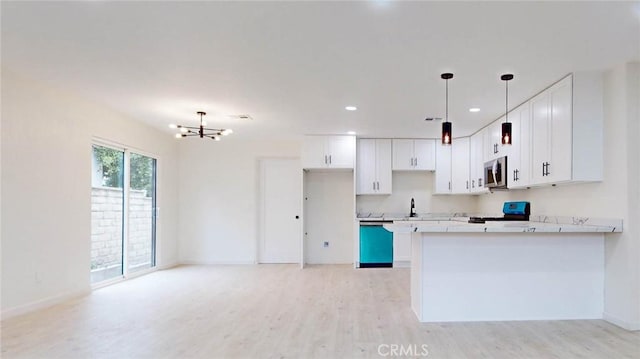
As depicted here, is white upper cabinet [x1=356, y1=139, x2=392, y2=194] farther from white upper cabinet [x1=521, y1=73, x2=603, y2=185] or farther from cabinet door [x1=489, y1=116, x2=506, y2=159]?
white upper cabinet [x1=521, y1=73, x2=603, y2=185]

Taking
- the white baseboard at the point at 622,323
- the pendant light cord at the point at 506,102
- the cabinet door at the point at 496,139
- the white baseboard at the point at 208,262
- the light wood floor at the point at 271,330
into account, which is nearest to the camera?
the light wood floor at the point at 271,330

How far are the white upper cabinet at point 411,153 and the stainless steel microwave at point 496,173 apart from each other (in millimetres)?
1320

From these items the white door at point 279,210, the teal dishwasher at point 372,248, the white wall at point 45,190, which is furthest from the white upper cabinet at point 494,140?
the white wall at point 45,190

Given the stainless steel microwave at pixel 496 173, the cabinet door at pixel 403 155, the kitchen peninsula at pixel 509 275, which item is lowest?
the kitchen peninsula at pixel 509 275

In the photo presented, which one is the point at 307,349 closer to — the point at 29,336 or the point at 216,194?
the point at 29,336

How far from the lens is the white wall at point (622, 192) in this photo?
3.35 meters

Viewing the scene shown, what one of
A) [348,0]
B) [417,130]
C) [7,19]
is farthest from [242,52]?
[417,130]

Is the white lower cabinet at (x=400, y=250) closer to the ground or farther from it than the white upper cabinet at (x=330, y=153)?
closer to the ground

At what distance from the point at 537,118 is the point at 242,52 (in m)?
3.19

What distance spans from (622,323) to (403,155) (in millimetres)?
4146

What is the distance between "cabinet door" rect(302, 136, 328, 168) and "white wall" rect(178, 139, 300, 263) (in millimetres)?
640

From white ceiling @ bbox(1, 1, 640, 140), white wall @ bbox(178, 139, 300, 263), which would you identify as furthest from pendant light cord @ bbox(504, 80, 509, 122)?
white wall @ bbox(178, 139, 300, 263)

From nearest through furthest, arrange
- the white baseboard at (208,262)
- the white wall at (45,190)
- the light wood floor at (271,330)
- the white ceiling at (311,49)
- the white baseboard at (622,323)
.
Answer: the white ceiling at (311,49) → the light wood floor at (271,330) → the white baseboard at (622,323) → the white wall at (45,190) → the white baseboard at (208,262)

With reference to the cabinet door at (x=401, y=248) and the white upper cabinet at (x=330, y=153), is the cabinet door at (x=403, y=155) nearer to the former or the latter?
the white upper cabinet at (x=330, y=153)
